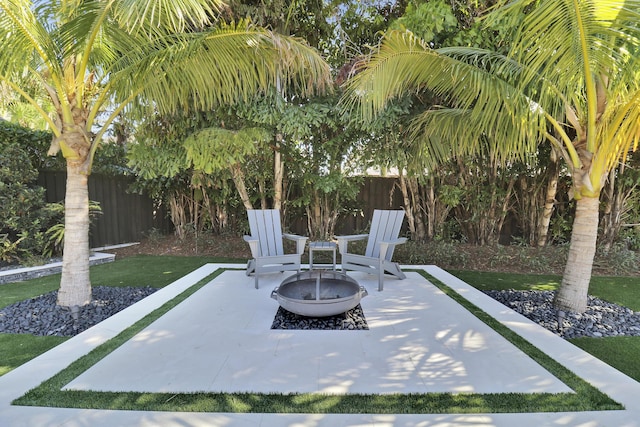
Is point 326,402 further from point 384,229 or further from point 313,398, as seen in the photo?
point 384,229

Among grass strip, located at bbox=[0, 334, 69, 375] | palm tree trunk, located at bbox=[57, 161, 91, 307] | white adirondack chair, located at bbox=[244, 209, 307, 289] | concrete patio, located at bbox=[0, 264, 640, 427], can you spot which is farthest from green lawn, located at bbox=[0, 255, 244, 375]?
white adirondack chair, located at bbox=[244, 209, 307, 289]

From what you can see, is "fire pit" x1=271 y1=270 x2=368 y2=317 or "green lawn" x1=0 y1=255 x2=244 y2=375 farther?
"fire pit" x1=271 y1=270 x2=368 y2=317

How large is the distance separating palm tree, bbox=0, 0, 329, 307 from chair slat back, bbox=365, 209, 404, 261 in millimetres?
2252

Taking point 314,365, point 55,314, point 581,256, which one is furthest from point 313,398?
point 581,256

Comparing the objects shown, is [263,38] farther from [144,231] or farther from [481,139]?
[144,231]

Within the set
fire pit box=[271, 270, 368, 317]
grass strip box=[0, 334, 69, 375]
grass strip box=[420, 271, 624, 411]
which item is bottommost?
grass strip box=[0, 334, 69, 375]

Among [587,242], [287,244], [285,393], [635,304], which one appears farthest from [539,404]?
[287,244]

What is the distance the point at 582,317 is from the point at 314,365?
2969 millimetres

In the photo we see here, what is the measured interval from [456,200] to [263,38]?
14.4 ft

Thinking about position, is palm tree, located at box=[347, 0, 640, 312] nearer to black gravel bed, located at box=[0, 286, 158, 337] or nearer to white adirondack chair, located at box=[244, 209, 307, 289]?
white adirondack chair, located at box=[244, 209, 307, 289]

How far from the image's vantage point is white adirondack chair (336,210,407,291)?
161 inches

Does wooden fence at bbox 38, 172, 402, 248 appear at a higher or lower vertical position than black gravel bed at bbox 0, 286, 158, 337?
higher

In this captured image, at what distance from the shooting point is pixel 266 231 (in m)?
4.66

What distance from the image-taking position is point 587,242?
132 inches
